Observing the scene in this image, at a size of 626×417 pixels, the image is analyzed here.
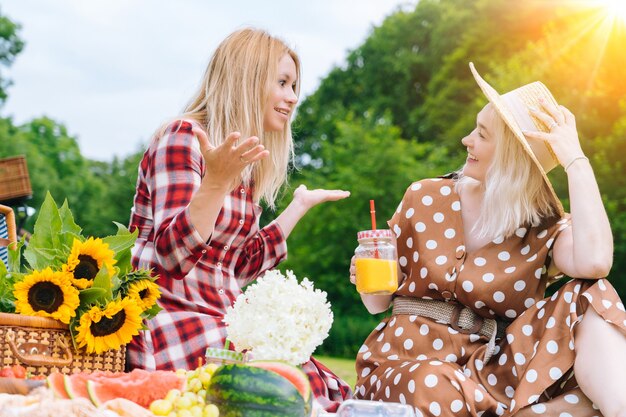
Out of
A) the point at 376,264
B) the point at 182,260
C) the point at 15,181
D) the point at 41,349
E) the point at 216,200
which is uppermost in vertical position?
the point at 15,181

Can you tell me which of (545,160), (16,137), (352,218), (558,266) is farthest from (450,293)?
(16,137)

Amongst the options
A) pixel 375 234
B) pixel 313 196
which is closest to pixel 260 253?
pixel 313 196

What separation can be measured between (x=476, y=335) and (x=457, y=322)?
102 mm

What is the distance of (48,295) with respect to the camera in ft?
10.4

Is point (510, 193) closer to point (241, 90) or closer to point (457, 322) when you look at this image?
point (457, 322)

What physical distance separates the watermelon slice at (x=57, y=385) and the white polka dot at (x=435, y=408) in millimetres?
1395

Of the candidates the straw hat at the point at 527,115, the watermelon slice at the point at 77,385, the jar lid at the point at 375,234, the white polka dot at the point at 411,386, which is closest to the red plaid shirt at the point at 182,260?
the white polka dot at the point at 411,386

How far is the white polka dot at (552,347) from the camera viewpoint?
11.0 feet

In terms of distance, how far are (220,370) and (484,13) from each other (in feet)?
80.9

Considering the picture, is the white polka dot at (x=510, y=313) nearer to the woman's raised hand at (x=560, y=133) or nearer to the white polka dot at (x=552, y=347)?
the white polka dot at (x=552, y=347)

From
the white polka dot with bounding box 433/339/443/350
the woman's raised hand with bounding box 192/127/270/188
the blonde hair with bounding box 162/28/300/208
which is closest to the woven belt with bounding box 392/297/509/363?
the white polka dot with bounding box 433/339/443/350

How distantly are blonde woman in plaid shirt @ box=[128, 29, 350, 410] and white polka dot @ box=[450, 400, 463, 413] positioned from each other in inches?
19.8

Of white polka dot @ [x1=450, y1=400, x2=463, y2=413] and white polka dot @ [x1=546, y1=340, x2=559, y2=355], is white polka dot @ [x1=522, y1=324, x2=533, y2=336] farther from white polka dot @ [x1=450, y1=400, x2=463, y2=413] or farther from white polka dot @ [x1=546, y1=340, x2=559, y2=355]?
white polka dot @ [x1=450, y1=400, x2=463, y2=413]

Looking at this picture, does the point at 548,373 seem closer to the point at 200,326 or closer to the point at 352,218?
the point at 200,326
